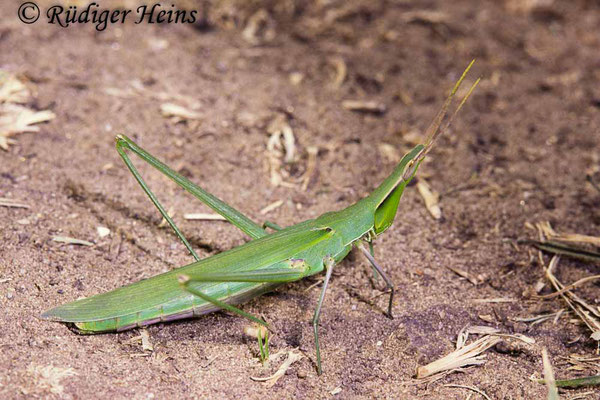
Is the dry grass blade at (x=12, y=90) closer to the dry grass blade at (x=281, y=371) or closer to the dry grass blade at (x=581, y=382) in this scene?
the dry grass blade at (x=281, y=371)

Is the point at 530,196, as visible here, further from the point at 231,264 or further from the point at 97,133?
the point at 97,133

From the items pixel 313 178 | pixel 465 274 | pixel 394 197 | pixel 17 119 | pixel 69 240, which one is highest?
pixel 394 197

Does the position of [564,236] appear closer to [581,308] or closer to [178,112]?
[581,308]

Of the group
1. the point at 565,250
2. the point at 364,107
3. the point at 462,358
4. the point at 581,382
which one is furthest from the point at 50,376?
the point at 364,107

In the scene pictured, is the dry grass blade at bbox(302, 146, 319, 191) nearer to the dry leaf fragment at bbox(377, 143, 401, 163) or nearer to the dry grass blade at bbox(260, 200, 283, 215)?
the dry grass blade at bbox(260, 200, 283, 215)

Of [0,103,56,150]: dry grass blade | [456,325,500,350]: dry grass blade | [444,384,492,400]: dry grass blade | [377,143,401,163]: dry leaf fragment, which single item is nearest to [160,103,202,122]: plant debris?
[0,103,56,150]: dry grass blade

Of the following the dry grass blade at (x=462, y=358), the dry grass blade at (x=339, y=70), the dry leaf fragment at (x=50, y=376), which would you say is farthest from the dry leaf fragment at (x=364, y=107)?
the dry leaf fragment at (x=50, y=376)
